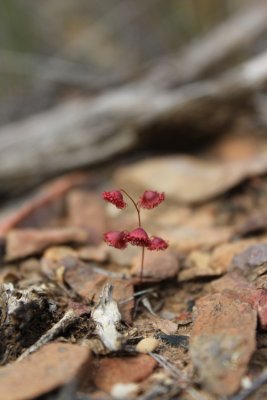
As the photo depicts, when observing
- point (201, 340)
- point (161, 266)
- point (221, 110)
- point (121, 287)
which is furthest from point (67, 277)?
point (221, 110)

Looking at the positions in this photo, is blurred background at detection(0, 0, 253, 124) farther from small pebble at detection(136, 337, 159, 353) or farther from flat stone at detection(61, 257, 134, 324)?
small pebble at detection(136, 337, 159, 353)

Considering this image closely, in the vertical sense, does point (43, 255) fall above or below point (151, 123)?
below

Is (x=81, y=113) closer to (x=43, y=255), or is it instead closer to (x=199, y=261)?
(x=43, y=255)

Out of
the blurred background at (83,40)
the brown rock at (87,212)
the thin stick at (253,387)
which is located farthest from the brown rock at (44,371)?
the blurred background at (83,40)

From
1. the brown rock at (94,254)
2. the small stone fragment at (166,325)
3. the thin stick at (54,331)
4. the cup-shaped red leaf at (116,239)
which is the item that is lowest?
the small stone fragment at (166,325)

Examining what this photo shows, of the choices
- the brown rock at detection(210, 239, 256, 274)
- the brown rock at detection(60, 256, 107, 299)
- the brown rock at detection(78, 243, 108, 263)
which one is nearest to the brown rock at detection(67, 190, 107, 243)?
the brown rock at detection(78, 243, 108, 263)

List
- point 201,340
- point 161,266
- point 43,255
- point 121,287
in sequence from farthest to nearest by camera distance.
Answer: point 43,255
point 161,266
point 121,287
point 201,340

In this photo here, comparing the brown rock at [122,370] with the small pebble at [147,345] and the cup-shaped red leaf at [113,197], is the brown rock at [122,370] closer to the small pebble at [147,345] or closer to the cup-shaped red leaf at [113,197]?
the small pebble at [147,345]

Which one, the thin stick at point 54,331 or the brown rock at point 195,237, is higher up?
the brown rock at point 195,237
